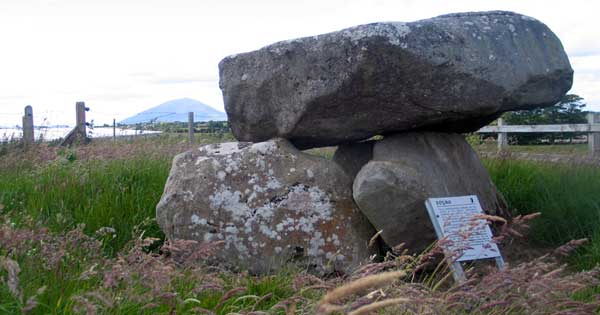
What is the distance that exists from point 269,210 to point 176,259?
2.82ft

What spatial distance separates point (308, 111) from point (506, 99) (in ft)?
5.05

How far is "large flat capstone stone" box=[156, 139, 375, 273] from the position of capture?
16.8ft

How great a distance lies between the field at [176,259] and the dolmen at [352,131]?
299 mm

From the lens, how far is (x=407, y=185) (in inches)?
195

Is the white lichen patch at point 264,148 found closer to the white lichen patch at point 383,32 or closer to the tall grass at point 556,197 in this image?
the white lichen patch at point 383,32

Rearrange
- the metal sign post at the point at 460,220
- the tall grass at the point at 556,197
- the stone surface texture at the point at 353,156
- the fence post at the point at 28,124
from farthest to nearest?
1. the fence post at the point at 28,124
2. the stone surface texture at the point at 353,156
3. the tall grass at the point at 556,197
4. the metal sign post at the point at 460,220

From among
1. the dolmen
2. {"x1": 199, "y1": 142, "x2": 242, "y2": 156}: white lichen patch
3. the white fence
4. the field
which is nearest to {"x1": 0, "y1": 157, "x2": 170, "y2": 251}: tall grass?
the field

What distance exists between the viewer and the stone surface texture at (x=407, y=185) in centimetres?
494

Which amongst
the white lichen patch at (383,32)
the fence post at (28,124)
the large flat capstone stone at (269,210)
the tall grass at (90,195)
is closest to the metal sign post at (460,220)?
the large flat capstone stone at (269,210)

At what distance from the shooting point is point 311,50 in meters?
5.32

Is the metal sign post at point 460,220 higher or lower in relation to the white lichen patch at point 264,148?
lower

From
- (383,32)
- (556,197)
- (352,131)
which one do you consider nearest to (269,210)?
(352,131)

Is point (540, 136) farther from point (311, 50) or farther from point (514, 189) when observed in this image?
point (311, 50)

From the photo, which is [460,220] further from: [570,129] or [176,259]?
[570,129]
